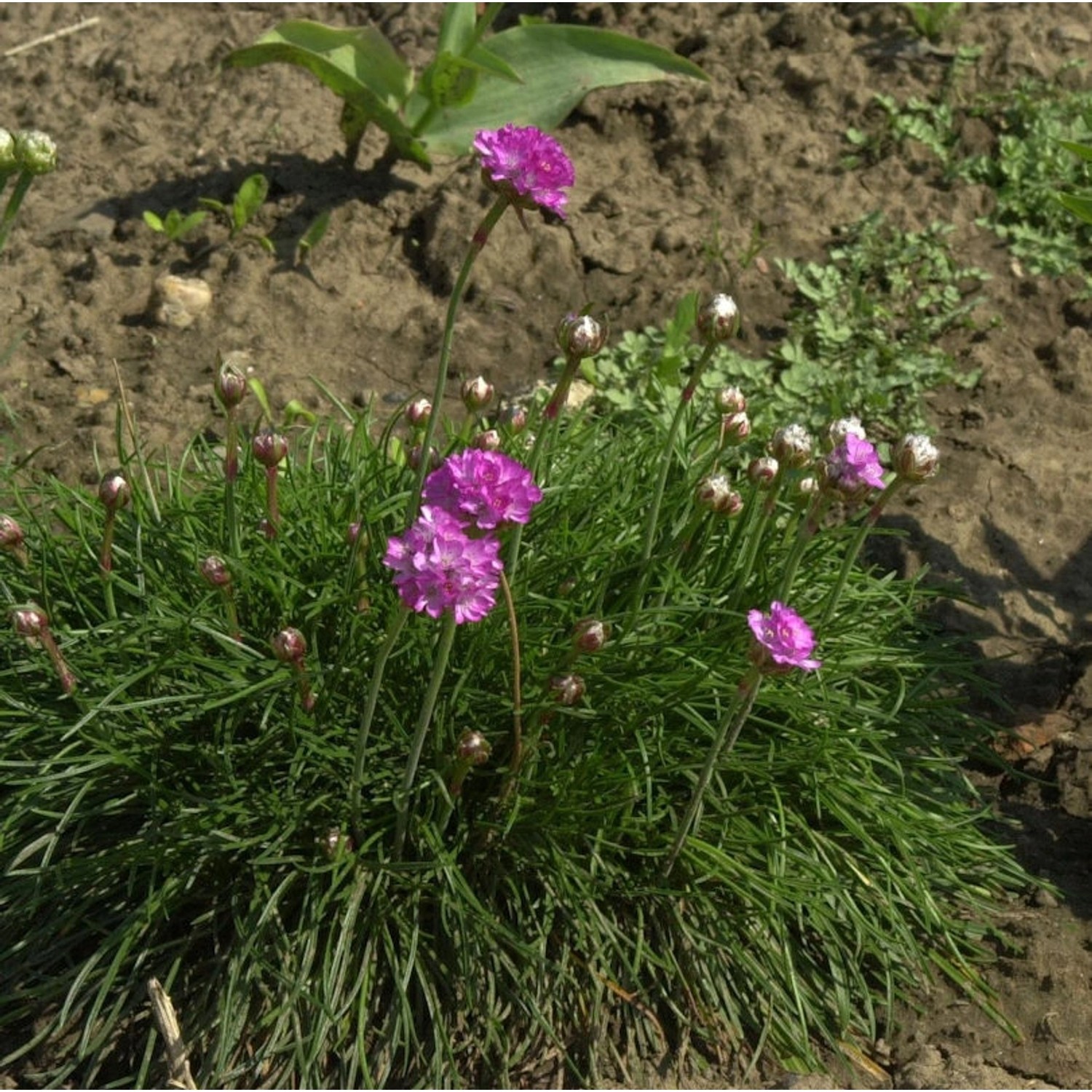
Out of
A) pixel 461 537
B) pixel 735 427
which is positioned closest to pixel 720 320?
pixel 735 427

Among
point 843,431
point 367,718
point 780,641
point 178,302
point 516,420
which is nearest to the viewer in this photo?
point 780,641

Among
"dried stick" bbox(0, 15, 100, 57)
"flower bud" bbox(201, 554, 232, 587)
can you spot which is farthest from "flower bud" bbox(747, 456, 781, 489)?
"dried stick" bbox(0, 15, 100, 57)

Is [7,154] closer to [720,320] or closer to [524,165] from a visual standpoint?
[524,165]

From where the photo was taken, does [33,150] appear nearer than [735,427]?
Yes

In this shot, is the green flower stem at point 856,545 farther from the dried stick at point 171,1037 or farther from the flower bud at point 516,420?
the dried stick at point 171,1037

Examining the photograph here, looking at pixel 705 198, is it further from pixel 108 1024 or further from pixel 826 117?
pixel 108 1024

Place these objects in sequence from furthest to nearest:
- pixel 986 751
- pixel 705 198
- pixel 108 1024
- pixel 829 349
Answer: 1. pixel 705 198
2. pixel 829 349
3. pixel 986 751
4. pixel 108 1024

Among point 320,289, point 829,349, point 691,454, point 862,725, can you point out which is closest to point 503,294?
point 320,289
